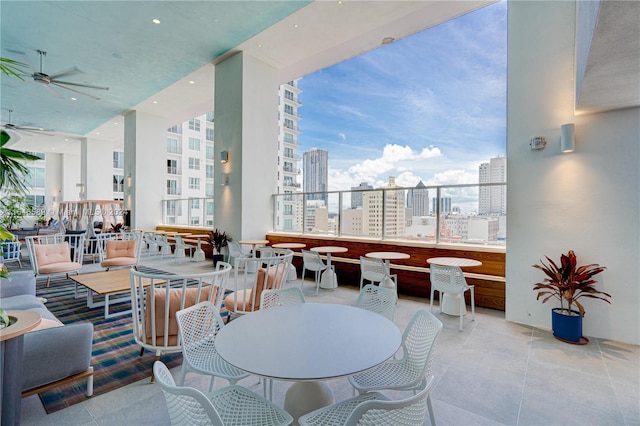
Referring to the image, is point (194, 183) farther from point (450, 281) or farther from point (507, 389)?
point (507, 389)

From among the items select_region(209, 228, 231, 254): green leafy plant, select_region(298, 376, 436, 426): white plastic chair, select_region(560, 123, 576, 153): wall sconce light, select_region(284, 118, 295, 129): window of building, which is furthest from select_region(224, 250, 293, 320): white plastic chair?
select_region(284, 118, 295, 129): window of building

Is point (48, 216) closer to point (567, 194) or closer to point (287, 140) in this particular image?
point (287, 140)

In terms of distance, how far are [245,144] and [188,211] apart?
15.1ft

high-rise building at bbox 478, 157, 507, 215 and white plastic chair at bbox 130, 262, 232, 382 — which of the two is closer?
white plastic chair at bbox 130, 262, 232, 382

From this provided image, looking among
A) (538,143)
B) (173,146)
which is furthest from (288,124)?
(538,143)

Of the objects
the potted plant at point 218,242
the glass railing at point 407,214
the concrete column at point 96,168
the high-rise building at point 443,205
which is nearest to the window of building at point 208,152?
the concrete column at point 96,168

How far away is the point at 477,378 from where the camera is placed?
8.27 ft

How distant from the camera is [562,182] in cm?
356

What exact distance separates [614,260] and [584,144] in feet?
4.41

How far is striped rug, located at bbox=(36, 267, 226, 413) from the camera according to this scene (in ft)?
7.37

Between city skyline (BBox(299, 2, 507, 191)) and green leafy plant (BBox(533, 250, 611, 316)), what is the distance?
1.66m

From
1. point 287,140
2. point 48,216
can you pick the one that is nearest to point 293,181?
point 287,140

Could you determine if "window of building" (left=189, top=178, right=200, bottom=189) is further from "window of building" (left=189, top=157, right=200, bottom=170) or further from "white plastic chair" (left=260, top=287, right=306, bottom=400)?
"white plastic chair" (left=260, top=287, right=306, bottom=400)

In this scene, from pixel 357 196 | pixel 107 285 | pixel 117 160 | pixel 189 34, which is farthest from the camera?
pixel 117 160
